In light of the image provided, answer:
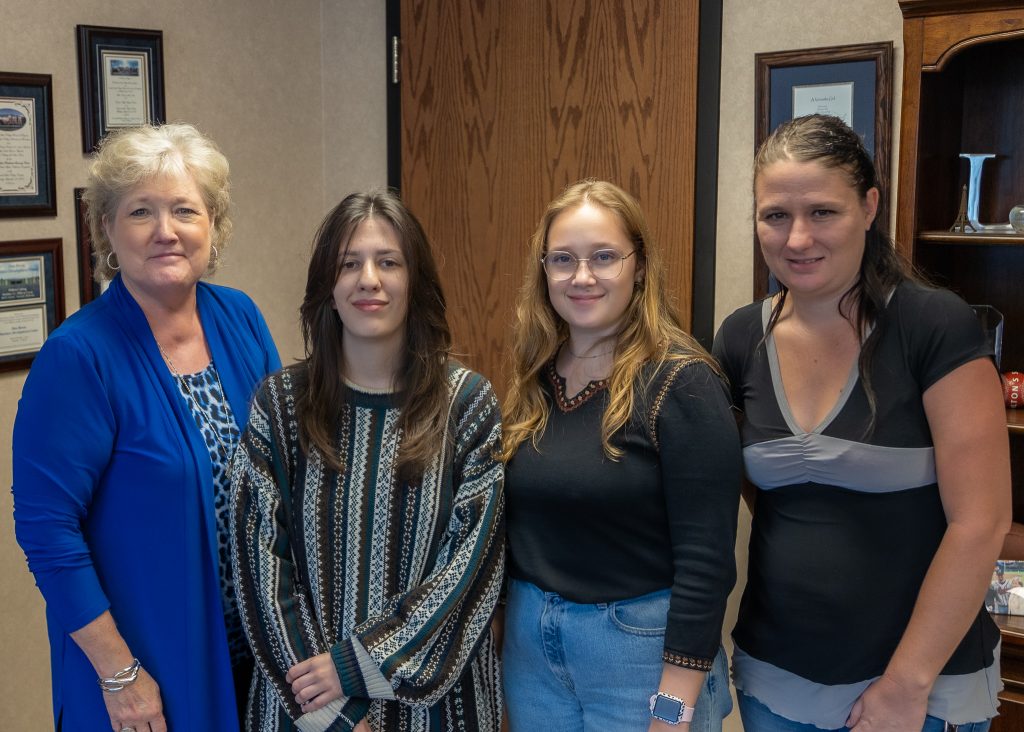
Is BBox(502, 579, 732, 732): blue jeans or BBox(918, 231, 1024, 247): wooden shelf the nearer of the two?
BBox(502, 579, 732, 732): blue jeans

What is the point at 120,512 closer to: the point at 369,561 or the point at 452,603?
the point at 369,561

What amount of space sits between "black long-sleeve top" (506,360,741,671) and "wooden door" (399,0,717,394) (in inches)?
45.6

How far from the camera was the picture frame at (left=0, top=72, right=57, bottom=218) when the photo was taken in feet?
8.00

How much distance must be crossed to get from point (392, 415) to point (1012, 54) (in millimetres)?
1592

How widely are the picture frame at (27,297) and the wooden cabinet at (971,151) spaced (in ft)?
6.46

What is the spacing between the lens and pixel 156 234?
1.82 metres

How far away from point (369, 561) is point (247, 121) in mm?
1798

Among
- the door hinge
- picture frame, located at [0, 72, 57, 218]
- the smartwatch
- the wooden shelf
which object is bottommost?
the smartwatch

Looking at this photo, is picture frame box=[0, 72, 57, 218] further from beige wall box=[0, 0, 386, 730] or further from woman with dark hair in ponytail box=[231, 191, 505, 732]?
woman with dark hair in ponytail box=[231, 191, 505, 732]

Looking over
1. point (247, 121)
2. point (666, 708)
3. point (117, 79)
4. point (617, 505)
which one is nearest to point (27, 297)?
point (117, 79)

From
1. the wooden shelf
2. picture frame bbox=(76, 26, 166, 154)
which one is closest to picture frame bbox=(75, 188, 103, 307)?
picture frame bbox=(76, 26, 166, 154)

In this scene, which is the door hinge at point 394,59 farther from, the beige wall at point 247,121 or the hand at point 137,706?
the hand at point 137,706

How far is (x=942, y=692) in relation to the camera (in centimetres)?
157

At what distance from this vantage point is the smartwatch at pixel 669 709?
1.59 metres
